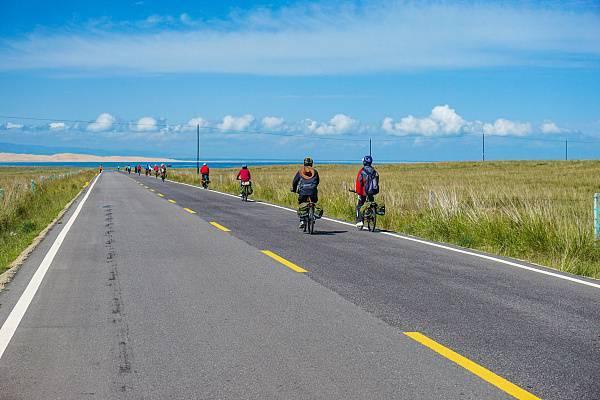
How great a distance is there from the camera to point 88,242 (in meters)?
13.6

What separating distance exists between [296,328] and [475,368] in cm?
186

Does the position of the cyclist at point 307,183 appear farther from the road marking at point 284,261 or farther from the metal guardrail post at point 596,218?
the metal guardrail post at point 596,218

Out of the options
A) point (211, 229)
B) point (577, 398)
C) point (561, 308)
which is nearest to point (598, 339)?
point (561, 308)

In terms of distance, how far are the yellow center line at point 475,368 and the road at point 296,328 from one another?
19 mm

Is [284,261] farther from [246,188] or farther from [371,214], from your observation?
[246,188]

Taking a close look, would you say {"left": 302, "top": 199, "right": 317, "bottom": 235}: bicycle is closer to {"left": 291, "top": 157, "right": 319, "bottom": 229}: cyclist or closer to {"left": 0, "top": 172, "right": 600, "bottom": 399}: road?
{"left": 291, "top": 157, "right": 319, "bottom": 229}: cyclist

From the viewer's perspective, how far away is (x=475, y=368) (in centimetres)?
508

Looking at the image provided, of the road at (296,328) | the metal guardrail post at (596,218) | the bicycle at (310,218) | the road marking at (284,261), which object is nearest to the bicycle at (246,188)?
the bicycle at (310,218)

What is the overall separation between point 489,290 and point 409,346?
2.95 meters

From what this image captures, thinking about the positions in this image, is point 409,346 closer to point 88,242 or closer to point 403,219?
point 88,242

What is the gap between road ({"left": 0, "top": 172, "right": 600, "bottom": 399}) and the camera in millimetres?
4750

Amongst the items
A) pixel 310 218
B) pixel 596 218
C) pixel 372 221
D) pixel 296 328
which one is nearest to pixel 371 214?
pixel 372 221

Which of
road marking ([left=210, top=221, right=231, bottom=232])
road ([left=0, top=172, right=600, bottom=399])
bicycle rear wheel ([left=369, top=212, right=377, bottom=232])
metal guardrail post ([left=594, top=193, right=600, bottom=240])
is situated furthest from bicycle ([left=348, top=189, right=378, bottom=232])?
metal guardrail post ([left=594, top=193, right=600, bottom=240])

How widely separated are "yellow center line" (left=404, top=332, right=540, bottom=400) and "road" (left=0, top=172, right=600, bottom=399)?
19 millimetres
